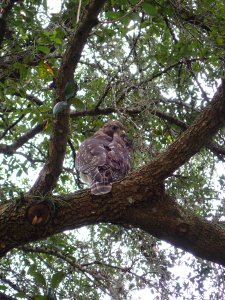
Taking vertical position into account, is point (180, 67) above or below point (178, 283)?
above

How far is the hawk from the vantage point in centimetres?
388

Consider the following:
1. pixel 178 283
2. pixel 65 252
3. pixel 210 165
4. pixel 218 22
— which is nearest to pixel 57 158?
pixel 65 252

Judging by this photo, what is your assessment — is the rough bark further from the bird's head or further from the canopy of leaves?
the bird's head

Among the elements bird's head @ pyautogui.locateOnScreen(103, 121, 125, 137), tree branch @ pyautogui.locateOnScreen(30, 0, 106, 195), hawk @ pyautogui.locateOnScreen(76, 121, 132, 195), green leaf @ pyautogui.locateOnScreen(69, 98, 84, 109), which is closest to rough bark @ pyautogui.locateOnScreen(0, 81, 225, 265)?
hawk @ pyautogui.locateOnScreen(76, 121, 132, 195)

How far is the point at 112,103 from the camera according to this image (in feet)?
15.0

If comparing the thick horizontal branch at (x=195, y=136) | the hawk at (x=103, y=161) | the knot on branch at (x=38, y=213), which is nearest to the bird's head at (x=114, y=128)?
the hawk at (x=103, y=161)

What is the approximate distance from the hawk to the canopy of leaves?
191mm

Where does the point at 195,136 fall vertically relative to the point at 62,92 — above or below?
below

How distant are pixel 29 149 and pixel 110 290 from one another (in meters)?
2.86

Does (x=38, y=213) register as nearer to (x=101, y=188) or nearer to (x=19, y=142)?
(x=101, y=188)

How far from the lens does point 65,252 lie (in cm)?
443

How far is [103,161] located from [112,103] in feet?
1.92

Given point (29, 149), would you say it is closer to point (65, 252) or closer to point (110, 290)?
point (65, 252)

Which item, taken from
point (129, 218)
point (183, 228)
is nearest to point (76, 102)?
point (129, 218)
